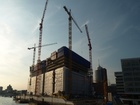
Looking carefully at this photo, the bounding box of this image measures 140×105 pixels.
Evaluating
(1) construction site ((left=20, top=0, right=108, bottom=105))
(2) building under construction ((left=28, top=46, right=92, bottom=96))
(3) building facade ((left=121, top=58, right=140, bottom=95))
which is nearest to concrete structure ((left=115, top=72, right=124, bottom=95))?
(1) construction site ((left=20, top=0, right=108, bottom=105))

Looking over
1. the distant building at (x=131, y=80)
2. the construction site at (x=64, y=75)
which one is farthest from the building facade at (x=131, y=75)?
the construction site at (x=64, y=75)

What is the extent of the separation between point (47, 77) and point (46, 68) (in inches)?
683

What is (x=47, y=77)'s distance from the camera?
172 metres

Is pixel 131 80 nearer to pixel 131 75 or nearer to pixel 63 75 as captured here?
pixel 131 75

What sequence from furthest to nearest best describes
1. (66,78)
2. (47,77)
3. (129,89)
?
(47,77), (66,78), (129,89)

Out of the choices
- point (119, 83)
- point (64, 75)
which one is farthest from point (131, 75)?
point (64, 75)

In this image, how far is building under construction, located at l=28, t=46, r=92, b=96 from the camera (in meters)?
146

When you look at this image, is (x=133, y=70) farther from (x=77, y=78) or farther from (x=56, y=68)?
(x=56, y=68)

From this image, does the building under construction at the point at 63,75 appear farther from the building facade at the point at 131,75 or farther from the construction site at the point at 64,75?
the building facade at the point at 131,75

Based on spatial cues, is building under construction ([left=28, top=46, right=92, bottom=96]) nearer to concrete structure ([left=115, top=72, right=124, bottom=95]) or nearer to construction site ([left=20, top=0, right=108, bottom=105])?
construction site ([left=20, top=0, right=108, bottom=105])

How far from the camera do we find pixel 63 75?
14538cm

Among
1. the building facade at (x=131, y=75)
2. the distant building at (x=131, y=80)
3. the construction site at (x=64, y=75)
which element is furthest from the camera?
the construction site at (x=64, y=75)

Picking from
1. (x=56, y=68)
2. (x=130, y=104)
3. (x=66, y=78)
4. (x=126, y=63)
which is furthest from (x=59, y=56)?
(x=130, y=104)

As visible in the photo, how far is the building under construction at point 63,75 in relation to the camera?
146 metres
